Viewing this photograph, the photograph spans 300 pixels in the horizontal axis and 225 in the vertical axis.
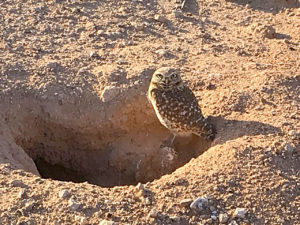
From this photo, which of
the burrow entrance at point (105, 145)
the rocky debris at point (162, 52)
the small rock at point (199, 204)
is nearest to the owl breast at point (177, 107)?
the burrow entrance at point (105, 145)

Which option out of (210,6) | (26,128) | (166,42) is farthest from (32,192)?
(210,6)

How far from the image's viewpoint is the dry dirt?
15.3ft

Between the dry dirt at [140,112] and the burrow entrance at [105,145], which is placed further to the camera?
the burrow entrance at [105,145]

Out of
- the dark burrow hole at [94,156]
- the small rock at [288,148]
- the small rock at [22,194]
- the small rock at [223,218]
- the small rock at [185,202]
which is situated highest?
the small rock at [288,148]

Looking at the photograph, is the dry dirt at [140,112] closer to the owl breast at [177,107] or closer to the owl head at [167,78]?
the owl breast at [177,107]

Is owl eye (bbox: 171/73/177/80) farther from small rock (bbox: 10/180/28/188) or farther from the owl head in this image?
small rock (bbox: 10/180/28/188)


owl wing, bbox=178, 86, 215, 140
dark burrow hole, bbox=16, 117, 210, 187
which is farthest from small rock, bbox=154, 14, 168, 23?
owl wing, bbox=178, 86, 215, 140

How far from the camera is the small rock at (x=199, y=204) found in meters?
4.59

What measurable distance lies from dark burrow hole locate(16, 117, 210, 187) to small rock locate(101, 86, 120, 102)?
1.41 ft

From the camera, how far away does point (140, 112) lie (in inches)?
242

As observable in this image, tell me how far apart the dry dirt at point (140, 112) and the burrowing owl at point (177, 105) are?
0.22 meters

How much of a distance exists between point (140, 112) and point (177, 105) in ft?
2.64

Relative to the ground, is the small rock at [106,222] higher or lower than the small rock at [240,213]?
higher

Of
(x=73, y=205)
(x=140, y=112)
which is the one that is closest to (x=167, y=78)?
(x=140, y=112)
